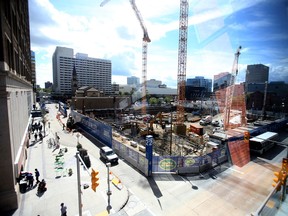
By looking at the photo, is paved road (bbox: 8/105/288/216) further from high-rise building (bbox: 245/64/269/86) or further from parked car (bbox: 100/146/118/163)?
high-rise building (bbox: 245/64/269/86)

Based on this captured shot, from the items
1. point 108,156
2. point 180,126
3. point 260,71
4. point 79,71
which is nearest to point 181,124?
point 180,126

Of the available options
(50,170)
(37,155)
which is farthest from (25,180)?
(37,155)

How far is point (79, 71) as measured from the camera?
554ft

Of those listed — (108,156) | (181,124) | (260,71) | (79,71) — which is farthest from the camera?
(79,71)

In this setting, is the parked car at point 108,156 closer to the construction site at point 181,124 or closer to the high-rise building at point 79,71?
the construction site at point 181,124

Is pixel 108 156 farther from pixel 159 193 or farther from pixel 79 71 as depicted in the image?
pixel 79 71

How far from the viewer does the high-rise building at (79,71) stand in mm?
155250

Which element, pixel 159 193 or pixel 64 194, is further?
pixel 159 193

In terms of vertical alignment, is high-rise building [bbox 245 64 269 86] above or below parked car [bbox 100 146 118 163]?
above

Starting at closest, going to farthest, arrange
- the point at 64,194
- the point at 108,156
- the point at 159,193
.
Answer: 1. the point at 64,194
2. the point at 159,193
3. the point at 108,156

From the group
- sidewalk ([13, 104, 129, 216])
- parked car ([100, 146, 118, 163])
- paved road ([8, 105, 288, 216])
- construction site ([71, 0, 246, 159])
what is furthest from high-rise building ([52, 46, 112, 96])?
paved road ([8, 105, 288, 216])

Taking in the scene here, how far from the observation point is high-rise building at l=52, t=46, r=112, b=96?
15525 cm

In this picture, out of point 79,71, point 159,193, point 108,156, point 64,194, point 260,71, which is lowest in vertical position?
point 159,193

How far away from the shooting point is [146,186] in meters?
15.2
